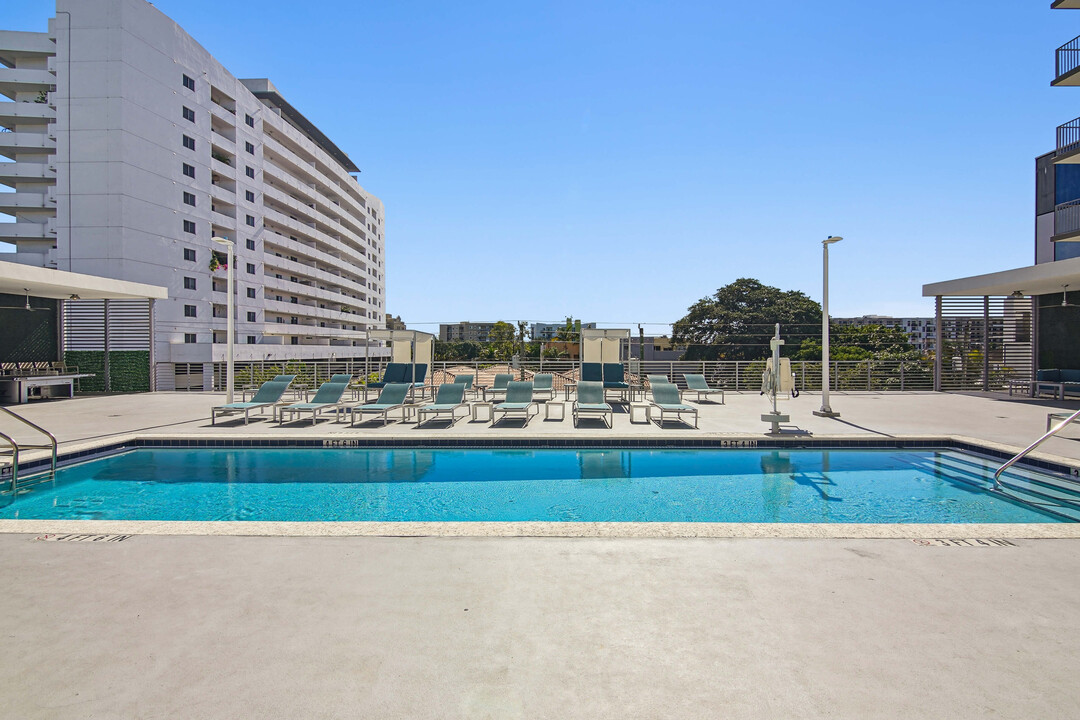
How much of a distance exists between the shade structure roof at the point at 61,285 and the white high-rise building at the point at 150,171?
26.8ft

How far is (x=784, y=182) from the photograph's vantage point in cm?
1747

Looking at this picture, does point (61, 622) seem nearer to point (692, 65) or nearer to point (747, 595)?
point (747, 595)

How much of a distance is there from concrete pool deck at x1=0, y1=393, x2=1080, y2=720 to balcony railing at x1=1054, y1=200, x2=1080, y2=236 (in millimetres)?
21761

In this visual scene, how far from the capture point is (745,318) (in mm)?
39875

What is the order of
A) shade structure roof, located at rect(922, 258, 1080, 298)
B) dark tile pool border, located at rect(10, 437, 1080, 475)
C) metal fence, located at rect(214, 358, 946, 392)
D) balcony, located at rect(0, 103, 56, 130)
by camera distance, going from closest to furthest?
dark tile pool border, located at rect(10, 437, 1080, 475) < shade structure roof, located at rect(922, 258, 1080, 298) < metal fence, located at rect(214, 358, 946, 392) < balcony, located at rect(0, 103, 56, 130)

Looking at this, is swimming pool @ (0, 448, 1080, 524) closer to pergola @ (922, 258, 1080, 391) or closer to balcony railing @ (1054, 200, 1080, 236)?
pergola @ (922, 258, 1080, 391)

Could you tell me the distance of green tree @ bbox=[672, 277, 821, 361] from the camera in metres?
37.5

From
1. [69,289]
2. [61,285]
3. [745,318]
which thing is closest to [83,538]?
[61,285]

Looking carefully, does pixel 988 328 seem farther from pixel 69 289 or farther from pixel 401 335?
pixel 69 289

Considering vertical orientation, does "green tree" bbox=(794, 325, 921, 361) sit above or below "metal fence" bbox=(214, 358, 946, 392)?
above

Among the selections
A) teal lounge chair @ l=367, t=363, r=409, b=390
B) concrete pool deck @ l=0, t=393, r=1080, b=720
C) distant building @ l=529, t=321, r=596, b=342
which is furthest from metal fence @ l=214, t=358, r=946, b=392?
concrete pool deck @ l=0, t=393, r=1080, b=720

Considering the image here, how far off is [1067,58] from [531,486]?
21.5m

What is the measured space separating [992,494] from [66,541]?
8.70 metres

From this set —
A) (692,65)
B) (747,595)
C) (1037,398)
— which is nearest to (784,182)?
(692,65)
